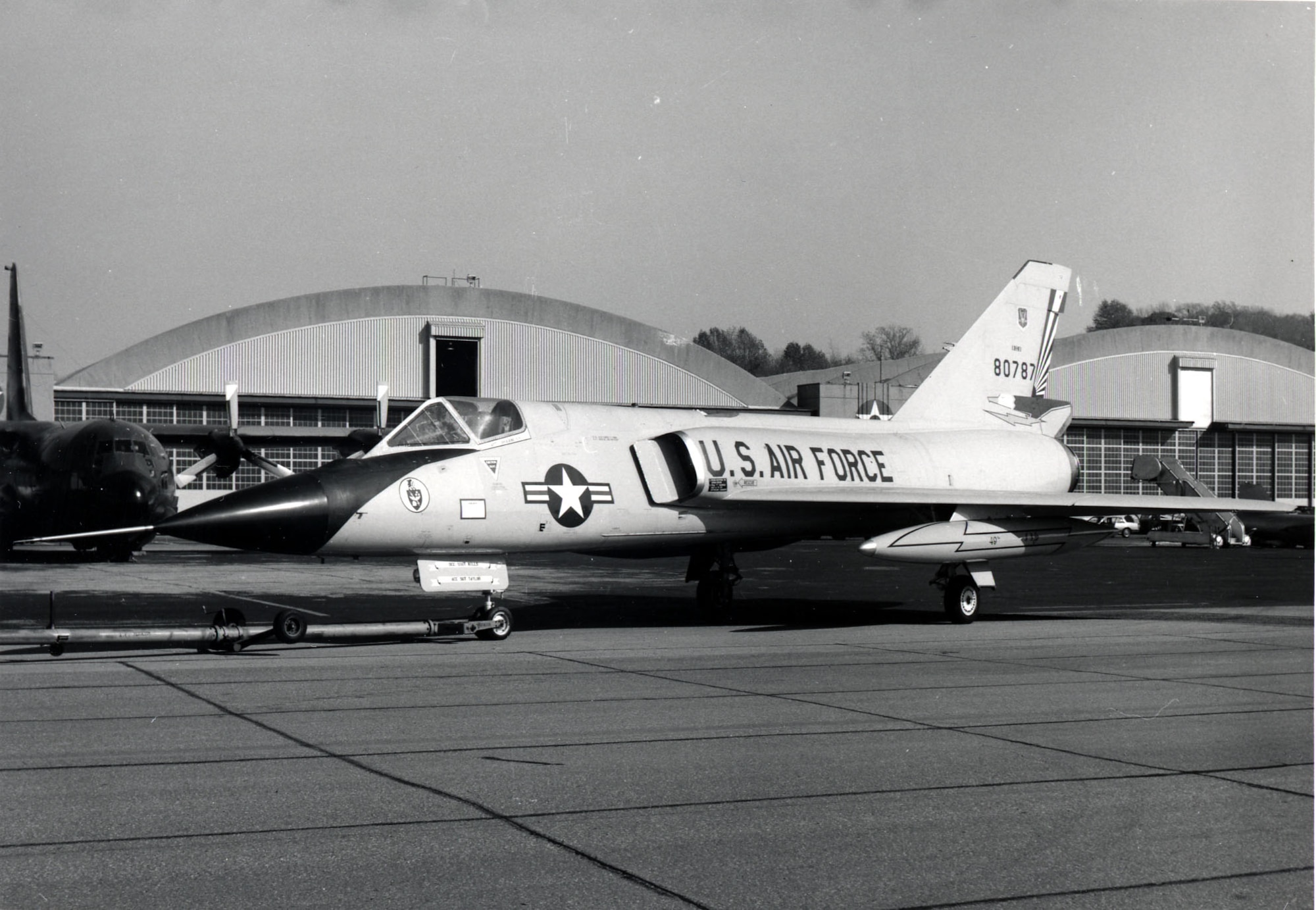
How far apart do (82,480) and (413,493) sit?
1617 cm

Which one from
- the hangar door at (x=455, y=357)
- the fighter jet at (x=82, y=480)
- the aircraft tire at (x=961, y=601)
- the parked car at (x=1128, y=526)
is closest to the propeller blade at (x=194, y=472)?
the fighter jet at (x=82, y=480)

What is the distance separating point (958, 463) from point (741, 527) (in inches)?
140

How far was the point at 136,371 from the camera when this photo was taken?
44.4 m

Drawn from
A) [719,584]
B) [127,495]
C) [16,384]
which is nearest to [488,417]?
[719,584]

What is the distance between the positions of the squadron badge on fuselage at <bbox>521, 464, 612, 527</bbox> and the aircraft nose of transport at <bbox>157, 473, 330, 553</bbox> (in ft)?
7.72

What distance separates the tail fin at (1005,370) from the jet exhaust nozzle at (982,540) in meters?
2.54

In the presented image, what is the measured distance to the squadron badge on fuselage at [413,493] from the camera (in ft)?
43.5

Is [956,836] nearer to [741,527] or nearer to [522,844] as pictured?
[522,844]

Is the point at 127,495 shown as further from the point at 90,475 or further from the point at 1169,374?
the point at 1169,374

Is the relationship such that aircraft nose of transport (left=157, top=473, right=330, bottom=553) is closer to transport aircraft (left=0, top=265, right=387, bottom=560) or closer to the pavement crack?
the pavement crack

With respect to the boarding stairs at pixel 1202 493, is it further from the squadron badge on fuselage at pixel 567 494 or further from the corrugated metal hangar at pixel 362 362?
the squadron badge on fuselage at pixel 567 494

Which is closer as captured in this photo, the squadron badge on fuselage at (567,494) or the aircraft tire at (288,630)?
the aircraft tire at (288,630)

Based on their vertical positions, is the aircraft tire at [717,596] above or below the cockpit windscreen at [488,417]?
below

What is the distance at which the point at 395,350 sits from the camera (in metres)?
46.9
